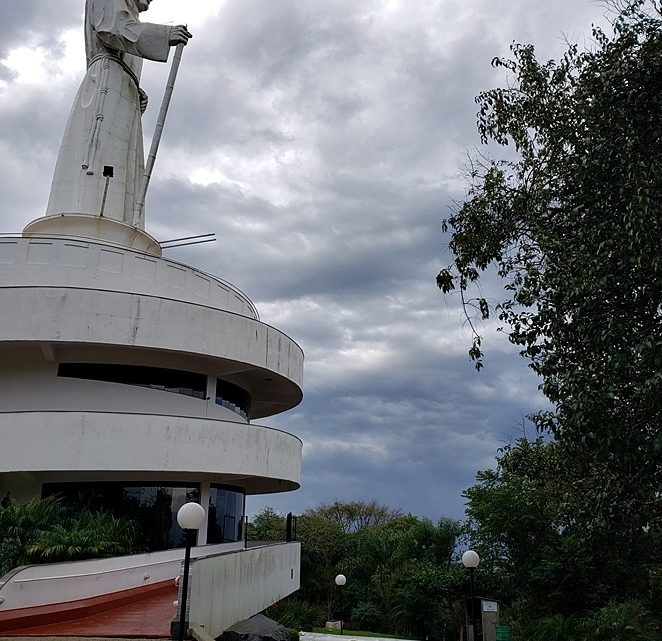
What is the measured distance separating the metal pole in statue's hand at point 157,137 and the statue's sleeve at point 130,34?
0.40 m

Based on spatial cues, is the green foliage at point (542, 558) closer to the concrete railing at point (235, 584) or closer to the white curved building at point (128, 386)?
the concrete railing at point (235, 584)

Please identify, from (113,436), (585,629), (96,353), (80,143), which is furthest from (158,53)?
(585,629)

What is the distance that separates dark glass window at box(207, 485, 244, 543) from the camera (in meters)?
17.4

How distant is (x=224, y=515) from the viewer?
18.1 m

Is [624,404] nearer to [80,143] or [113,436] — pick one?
[113,436]

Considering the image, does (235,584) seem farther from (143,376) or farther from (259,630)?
(143,376)

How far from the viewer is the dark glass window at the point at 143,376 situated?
1620cm

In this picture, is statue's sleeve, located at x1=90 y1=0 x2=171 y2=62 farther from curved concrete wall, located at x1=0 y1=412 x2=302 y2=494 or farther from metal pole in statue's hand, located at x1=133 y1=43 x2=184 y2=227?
curved concrete wall, located at x1=0 y1=412 x2=302 y2=494

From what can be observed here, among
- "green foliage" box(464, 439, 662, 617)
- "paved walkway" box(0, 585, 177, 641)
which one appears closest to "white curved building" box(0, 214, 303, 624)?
"paved walkway" box(0, 585, 177, 641)

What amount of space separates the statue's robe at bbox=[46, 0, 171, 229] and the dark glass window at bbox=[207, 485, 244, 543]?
8.24 m

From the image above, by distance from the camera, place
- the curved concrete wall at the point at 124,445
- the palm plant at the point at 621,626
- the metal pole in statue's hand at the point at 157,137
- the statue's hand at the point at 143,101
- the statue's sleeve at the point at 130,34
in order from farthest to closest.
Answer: the statue's hand at the point at 143,101 < the statue's sleeve at the point at 130,34 < the metal pole in statue's hand at the point at 157,137 < the palm plant at the point at 621,626 < the curved concrete wall at the point at 124,445

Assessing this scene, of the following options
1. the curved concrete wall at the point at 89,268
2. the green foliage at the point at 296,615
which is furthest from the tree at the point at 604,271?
the green foliage at the point at 296,615

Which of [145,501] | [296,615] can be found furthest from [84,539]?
[296,615]

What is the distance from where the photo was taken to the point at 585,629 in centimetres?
1888
